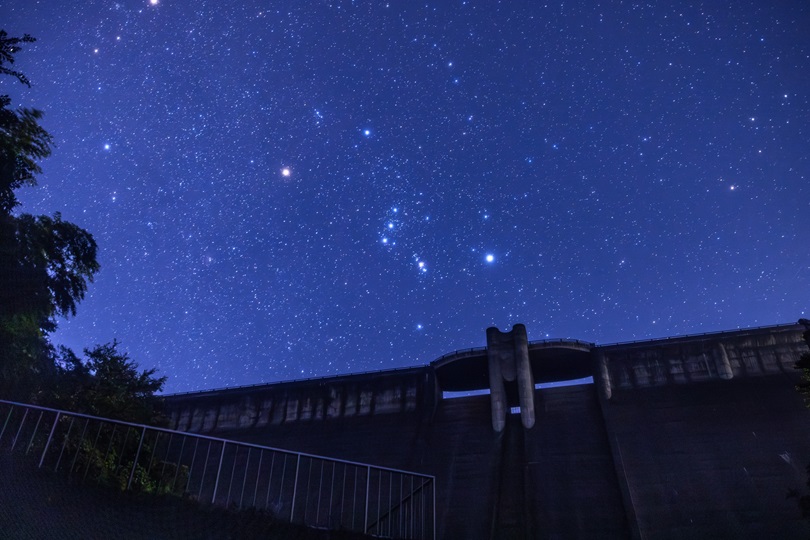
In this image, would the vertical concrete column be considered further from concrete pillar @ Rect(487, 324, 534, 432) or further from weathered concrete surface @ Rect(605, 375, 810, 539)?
concrete pillar @ Rect(487, 324, 534, 432)

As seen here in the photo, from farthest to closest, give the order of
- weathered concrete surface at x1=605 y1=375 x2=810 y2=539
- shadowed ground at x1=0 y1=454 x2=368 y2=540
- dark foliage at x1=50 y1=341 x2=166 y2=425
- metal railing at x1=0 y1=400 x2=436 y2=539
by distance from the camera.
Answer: weathered concrete surface at x1=605 y1=375 x2=810 y2=539
dark foliage at x1=50 y1=341 x2=166 y2=425
metal railing at x1=0 y1=400 x2=436 y2=539
shadowed ground at x1=0 y1=454 x2=368 y2=540

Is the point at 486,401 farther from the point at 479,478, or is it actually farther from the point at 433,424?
the point at 479,478

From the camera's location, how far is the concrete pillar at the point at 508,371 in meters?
35.2

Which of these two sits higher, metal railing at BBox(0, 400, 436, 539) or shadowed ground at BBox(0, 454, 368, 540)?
metal railing at BBox(0, 400, 436, 539)

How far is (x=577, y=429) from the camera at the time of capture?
1302 inches

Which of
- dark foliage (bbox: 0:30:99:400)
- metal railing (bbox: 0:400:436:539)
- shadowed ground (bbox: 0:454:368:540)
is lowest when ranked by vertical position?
shadowed ground (bbox: 0:454:368:540)

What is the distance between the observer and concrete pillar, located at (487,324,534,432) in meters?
35.2

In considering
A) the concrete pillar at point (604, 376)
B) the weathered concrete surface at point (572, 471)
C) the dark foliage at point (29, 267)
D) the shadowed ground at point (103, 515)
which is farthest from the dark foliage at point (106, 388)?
the concrete pillar at point (604, 376)

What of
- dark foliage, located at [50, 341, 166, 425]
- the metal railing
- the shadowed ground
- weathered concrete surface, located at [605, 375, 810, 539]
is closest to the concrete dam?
weathered concrete surface, located at [605, 375, 810, 539]

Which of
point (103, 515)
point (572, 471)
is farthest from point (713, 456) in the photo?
point (103, 515)

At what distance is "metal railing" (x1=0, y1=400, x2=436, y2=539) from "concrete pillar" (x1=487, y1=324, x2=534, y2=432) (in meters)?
7.50

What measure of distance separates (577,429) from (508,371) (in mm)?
5780

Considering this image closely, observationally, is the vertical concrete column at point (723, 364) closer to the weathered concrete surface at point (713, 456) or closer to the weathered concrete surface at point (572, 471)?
the weathered concrete surface at point (713, 456)

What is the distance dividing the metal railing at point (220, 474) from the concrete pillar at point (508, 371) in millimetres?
7503
